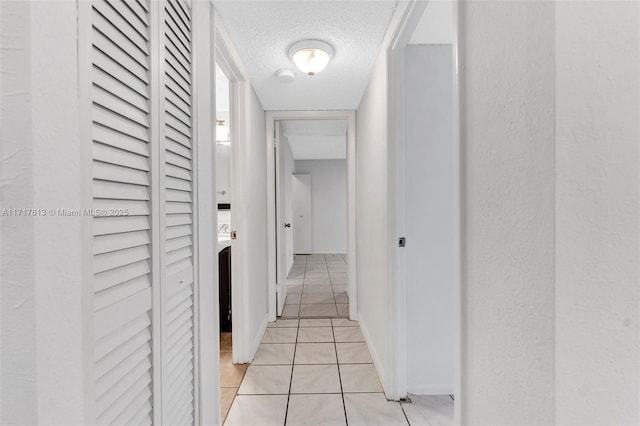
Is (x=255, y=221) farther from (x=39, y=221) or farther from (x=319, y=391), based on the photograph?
(x=39, y=221)

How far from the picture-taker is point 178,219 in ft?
3.53

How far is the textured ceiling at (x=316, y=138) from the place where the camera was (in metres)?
3.51

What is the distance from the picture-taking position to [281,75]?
2123mm

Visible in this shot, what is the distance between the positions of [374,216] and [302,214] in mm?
4935

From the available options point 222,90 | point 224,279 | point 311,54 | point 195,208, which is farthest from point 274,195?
point 195,208

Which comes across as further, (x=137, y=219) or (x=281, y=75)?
(x=281, y=75)

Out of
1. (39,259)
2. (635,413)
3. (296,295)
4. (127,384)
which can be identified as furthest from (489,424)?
(296,295)

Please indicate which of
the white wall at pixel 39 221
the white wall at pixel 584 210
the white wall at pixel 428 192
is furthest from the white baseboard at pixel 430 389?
the white wall at pixel 39 221

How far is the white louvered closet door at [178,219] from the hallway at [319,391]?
68 cm

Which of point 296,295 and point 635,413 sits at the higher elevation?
point 635,413

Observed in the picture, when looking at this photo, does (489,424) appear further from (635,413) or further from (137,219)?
(137,219)

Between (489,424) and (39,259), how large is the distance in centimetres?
99

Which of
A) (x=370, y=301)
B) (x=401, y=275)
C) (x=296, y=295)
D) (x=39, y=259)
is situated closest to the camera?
(x=39, y=259)

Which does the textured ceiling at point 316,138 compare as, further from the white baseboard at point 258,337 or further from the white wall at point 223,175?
the white baseboard at point 258,337
